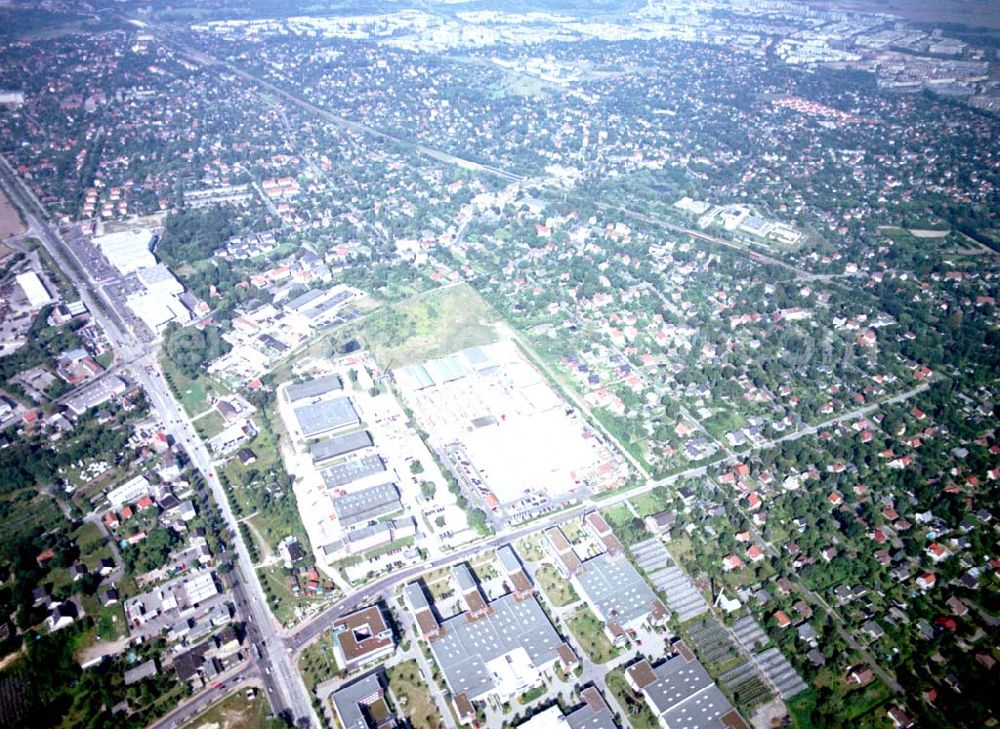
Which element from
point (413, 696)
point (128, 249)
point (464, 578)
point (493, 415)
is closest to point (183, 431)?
point (493, 415)

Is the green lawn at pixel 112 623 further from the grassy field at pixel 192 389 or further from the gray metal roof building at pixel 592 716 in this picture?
the gray metal roof building at pixel 592 716

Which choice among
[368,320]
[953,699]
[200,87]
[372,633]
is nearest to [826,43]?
[200,87]

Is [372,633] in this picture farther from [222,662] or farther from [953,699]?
[953,699]

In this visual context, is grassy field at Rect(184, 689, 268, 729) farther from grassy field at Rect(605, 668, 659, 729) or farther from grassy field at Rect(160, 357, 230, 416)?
grassy field at Rect(160, 357, 230, 416)

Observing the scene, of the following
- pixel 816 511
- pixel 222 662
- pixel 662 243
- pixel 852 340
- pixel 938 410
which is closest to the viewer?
pixel 222 662

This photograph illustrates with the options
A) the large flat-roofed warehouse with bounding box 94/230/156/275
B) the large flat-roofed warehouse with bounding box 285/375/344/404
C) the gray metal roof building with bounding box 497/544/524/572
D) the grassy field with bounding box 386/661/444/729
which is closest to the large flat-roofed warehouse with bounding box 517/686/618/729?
the grassy field with bounding box 386/661/444/729
